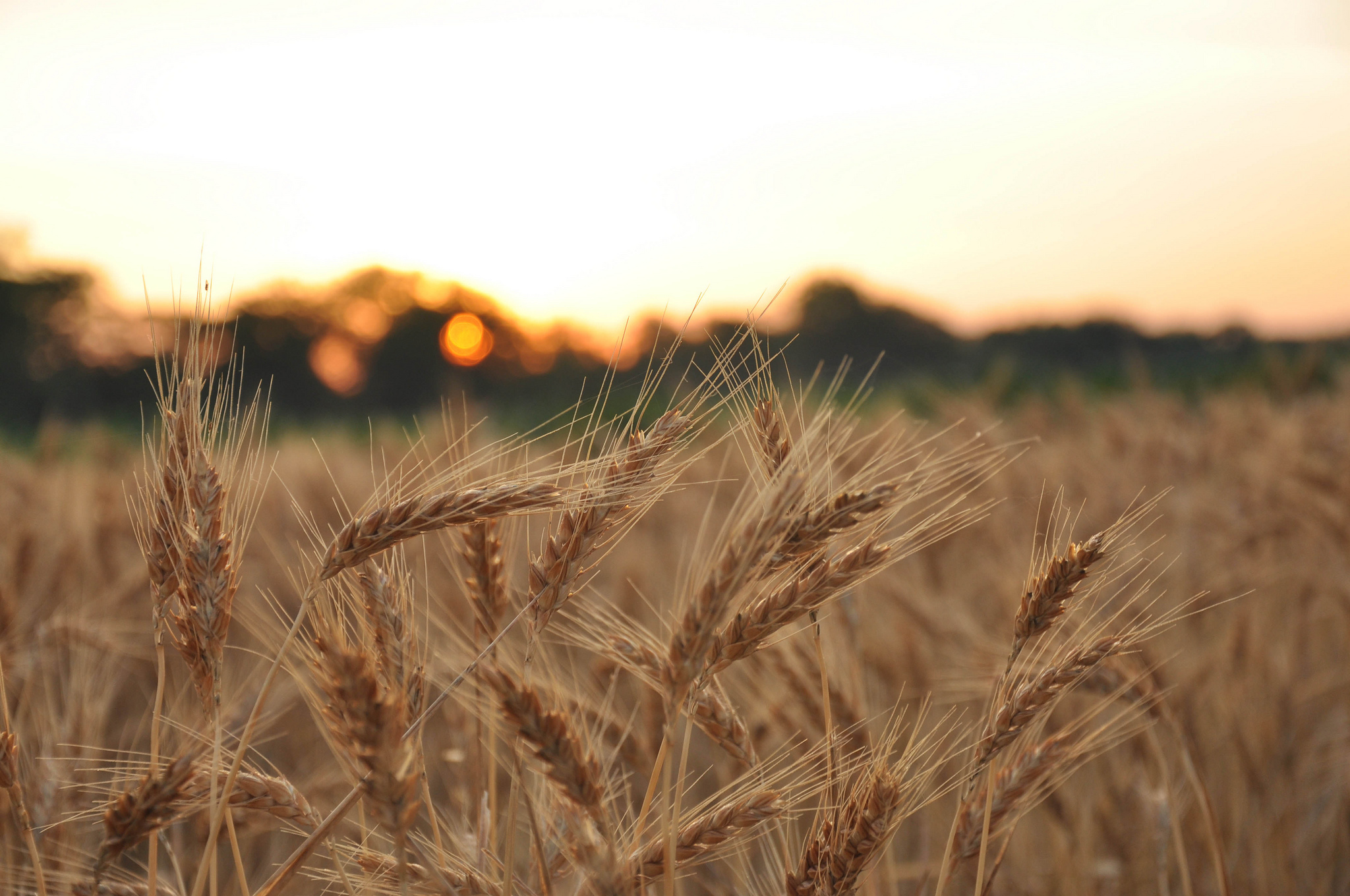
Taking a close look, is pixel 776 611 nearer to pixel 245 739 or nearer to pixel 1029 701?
pixel 1029 701

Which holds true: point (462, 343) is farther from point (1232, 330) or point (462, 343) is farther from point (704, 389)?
point (1232, 330)

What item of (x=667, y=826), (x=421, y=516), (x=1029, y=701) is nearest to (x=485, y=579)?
(x=421, y=516)

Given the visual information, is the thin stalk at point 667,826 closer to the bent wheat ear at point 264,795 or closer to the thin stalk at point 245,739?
the thin stalk at point 245,739

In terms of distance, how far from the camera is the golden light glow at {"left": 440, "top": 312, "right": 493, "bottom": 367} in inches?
327

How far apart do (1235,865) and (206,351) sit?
2934 millimetres

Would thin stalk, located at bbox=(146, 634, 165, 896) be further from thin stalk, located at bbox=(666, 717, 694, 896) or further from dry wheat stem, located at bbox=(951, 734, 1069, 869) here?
dry wheat stem, located at bbox=(951, 734, 1069, 869)

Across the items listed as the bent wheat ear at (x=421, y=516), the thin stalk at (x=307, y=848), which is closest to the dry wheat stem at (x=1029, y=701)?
the bent wheat ear at (x=421, y=516)

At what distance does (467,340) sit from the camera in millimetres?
8117

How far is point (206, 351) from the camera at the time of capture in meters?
1.13

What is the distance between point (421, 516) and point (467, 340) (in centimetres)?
746

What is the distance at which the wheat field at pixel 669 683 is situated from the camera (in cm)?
94

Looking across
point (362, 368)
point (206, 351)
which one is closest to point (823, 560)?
point (206, 351)

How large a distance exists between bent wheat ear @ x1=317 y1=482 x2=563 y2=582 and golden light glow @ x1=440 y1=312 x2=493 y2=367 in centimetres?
685

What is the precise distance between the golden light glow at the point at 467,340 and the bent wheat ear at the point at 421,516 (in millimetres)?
6850
